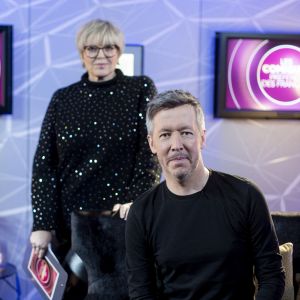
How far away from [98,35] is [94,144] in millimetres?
461

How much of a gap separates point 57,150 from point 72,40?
48.7 inches

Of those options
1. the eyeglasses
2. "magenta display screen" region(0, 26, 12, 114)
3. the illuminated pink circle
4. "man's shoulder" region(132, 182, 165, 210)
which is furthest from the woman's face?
the illuminated pink circle

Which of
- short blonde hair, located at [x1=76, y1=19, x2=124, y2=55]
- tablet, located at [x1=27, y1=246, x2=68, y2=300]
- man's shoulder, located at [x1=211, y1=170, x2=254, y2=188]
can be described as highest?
short blonde hair, located at [x1=76, y1=19, x2=124, y2=55]

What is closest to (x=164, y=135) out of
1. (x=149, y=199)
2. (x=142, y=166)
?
(x=149, y=199)

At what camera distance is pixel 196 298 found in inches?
64.4

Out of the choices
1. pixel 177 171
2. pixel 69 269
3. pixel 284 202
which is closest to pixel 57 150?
pixel 69 269

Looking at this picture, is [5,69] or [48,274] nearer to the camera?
[48,274]

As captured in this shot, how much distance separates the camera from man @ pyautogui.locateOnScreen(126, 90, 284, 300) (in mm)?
1612

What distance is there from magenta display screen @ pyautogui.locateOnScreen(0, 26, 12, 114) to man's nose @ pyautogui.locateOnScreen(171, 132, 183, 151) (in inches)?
83.8

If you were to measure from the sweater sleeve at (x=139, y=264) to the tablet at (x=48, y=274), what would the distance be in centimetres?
61

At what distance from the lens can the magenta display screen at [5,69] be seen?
3.47 meters

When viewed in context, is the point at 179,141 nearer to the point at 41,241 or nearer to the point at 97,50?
the point at 97,50

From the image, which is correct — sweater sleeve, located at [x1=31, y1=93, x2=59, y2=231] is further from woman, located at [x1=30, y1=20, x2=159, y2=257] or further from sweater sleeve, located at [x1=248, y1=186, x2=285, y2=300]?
sweater sleeve, located at [x1=248, y1=186, x2=285, y2=300]

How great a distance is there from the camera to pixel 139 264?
174 centimetres
